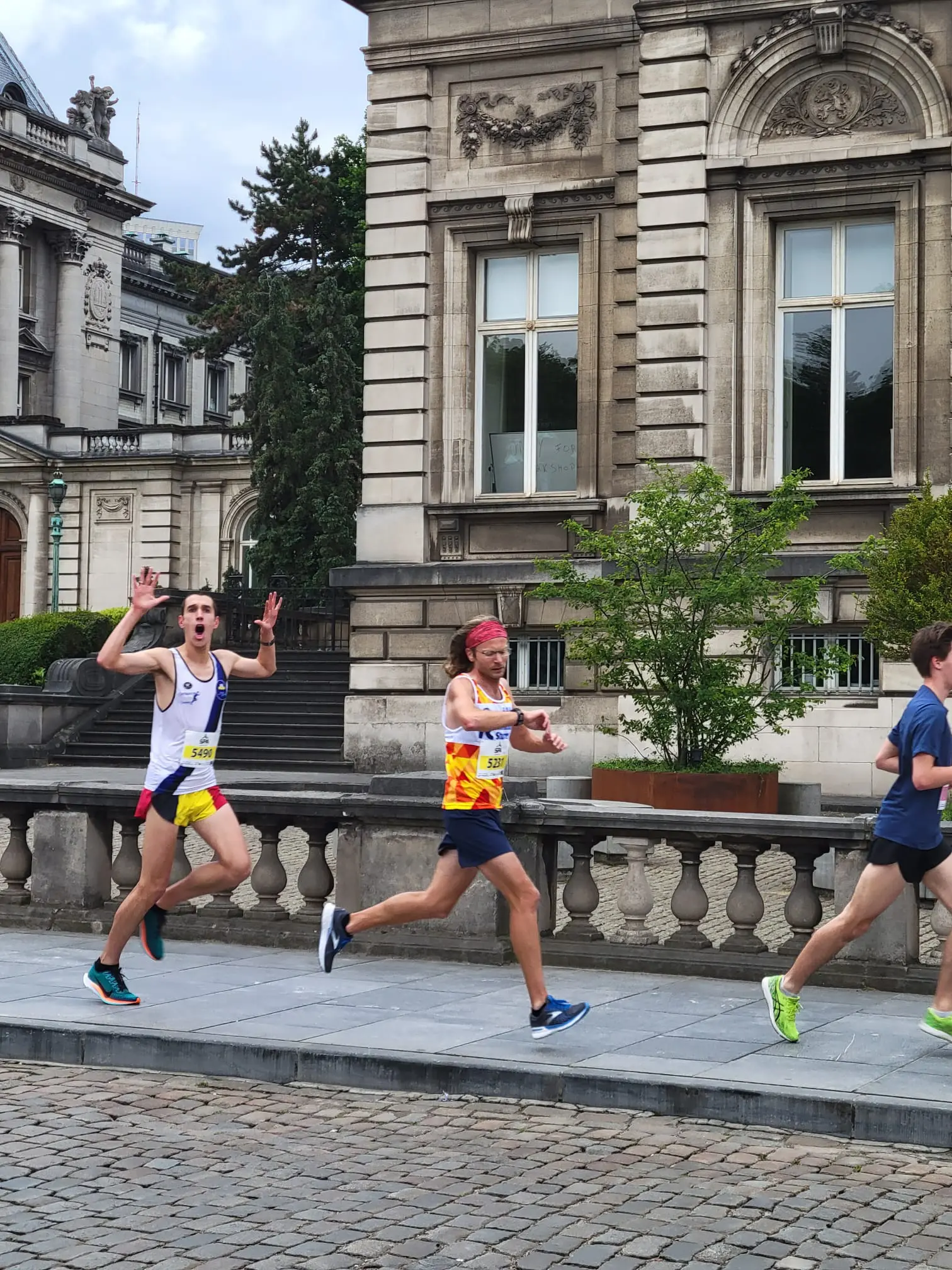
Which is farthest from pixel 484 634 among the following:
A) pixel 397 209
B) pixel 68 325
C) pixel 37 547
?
pixel 68 325

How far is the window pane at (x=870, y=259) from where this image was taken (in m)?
23.3

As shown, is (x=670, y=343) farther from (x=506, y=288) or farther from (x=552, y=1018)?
(x=552, y=1018)

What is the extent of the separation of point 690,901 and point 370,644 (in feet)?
51.2

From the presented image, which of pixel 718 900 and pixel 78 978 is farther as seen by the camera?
pixel 718 900

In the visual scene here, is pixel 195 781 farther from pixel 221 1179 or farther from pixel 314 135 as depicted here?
pixel 314 135

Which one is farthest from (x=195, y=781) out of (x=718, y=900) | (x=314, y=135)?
(x=314, y=135)

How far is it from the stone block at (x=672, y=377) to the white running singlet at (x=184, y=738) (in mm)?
15085

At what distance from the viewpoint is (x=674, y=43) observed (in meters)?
23.7

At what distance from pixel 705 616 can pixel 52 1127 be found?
1217 cm

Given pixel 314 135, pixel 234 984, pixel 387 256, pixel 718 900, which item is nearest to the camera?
pixel 234 984

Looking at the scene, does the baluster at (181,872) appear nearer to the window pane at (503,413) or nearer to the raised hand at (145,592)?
the raised hand at (145,592)

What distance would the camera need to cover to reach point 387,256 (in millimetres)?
25625

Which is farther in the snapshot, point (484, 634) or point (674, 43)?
point (674, 43)

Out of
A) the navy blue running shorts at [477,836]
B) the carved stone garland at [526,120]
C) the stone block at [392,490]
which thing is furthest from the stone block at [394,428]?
the navy blue running shorts at [477,836]
